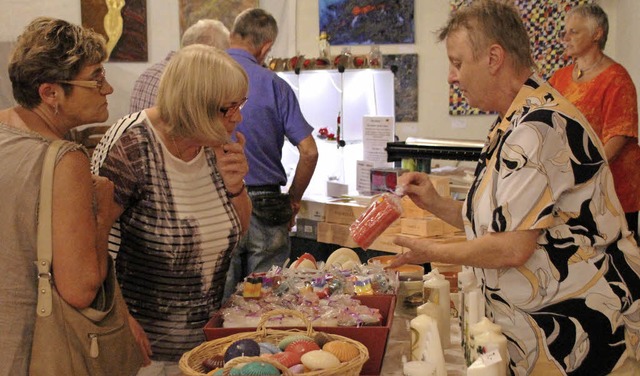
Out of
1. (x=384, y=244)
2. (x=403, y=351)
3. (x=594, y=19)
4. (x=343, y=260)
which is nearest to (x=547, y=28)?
(x=594, y=19)

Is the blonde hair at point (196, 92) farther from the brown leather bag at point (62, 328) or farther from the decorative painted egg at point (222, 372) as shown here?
the decorative painted egg at point (222, 372)

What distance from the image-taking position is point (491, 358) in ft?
5.38

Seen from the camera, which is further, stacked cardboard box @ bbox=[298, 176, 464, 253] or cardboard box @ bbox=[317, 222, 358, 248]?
cardboard box @ bbox=[317, 222, 358, 248]

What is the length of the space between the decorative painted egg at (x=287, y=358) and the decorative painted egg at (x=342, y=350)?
0.26ft

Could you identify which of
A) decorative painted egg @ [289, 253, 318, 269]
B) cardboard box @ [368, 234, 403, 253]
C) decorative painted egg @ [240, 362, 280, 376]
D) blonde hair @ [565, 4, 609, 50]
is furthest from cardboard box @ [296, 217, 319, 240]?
decorative painted egg @ [240, 362, 280, 376]

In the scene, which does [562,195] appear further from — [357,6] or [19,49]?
[357,6]

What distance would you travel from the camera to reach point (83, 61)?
2041 mm

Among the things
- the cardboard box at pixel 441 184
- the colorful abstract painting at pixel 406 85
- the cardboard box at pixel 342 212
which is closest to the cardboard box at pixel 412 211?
the cardboard box at pixel 441 184

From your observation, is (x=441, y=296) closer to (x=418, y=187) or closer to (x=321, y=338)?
(x=418, y=187)

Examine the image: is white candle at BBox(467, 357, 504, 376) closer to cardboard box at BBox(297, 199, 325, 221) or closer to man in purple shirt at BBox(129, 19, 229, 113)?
man in purple shirt at BBox(129, 19, 229, 113)

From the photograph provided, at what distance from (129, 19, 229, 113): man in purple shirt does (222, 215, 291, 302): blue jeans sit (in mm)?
884

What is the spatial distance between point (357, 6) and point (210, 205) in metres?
6.66

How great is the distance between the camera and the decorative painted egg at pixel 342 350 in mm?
1835

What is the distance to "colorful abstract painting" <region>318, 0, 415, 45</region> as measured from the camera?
8.63 meters
